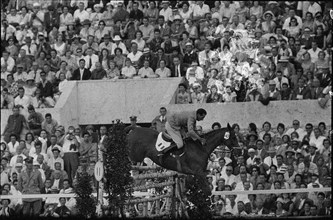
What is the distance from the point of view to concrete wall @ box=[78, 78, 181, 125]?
33.8 metres

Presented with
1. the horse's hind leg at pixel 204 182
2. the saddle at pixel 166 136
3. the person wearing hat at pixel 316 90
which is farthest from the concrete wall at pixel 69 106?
the horse's hind leg at pixel 204 182

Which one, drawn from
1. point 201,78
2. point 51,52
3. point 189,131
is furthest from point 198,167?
point 51,52

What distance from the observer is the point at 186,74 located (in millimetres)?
33156

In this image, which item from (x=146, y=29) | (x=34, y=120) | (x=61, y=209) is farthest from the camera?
(x=146, y=29)

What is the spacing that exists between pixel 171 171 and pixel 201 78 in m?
6.16

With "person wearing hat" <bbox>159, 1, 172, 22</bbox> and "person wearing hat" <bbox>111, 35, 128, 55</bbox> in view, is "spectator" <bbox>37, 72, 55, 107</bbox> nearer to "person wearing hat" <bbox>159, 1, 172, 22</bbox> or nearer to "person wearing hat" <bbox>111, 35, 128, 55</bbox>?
"person wearing hat" <bbox>111, 35, 128, 55</bbox>

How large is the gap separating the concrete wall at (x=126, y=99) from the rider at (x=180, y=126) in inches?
238

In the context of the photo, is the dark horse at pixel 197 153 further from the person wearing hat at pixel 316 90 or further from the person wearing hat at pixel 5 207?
the person wearing hat at pixel 316 90

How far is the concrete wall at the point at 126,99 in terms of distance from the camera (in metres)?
33.8

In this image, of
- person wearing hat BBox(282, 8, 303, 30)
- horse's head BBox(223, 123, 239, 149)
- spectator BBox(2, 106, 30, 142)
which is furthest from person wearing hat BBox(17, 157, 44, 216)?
person wearing hat BBox(282, 8, 303, 30)

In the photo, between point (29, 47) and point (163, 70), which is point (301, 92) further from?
point (29, 47)

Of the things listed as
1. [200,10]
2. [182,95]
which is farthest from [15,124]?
[200,10]

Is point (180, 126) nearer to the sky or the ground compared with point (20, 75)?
nearer to the ground

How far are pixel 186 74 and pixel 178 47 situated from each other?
101 centimetres
